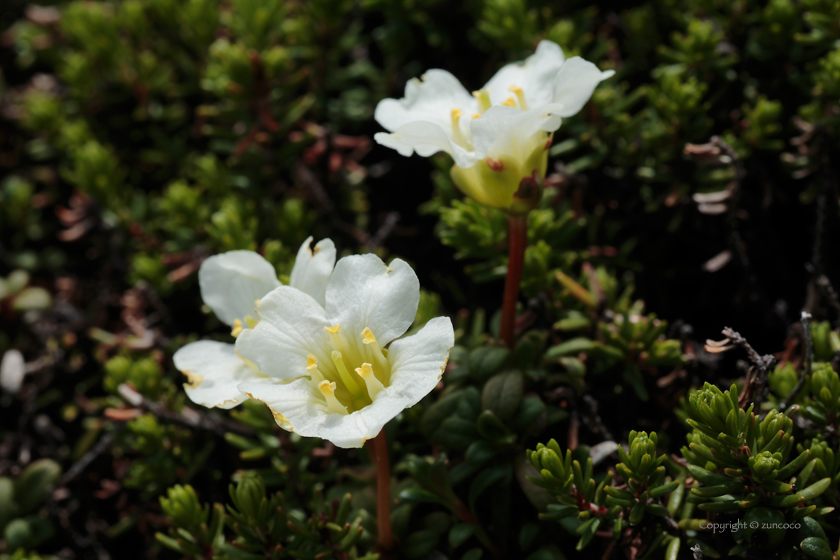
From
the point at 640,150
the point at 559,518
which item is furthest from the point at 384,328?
the point at 640,150

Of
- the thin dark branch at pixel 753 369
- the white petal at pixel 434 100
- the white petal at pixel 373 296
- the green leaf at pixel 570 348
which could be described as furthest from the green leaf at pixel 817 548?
the white petal at pixel 434 100

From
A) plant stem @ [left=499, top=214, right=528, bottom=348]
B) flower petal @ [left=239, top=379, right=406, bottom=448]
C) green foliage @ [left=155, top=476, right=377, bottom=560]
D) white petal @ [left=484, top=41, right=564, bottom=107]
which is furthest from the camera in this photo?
white petal @ [left=484, top=41, right=564, bottom=107]

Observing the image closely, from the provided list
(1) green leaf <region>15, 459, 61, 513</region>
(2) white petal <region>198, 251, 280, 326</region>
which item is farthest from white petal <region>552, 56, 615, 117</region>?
(1) green leaf <region>15, 459, 61, 513</region>

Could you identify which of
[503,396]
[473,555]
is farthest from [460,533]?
[503,396]

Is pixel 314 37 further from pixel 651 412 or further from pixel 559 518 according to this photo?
pixel 559 518

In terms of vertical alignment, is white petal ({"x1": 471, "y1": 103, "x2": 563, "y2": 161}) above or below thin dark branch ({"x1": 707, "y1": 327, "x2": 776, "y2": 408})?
above

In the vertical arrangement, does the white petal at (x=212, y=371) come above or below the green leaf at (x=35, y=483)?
above

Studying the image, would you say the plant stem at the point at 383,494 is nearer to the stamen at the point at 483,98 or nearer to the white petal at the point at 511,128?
the white petal at the point at 511,128

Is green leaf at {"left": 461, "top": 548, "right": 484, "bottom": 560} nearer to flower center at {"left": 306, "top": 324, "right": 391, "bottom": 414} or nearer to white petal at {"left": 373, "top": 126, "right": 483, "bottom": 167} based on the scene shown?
flower center at {"left": 306, "top": 324, "right": 391, "bottom": 414}
